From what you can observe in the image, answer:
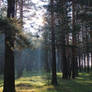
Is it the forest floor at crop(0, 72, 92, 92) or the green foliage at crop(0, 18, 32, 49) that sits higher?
the green foliage at crop(0, 18, 32, 49)

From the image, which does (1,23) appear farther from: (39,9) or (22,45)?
(39,9)

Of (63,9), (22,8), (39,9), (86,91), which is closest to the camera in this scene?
(86,91)

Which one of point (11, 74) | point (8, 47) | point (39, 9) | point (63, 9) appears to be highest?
point (63, 9)

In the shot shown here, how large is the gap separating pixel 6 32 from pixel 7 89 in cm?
339

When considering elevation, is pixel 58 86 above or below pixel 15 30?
below

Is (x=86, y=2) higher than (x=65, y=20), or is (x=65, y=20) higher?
(x=86, y=2)

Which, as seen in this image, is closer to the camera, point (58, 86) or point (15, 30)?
point (15, 30)

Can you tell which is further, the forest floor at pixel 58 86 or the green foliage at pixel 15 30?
→ the forest floor at pixel 58 86

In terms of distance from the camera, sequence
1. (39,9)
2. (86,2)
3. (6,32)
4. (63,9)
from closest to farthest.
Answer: (6,32) → (39,9) → (86,2) → (63,9)

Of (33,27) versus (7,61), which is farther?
(33,27)

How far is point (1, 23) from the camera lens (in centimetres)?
Result: 709

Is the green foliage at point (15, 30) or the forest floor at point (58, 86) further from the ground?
the green foliage at point (15, 30)

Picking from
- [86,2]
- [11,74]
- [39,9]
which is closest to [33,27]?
[39,9]

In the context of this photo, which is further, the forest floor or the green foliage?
the forest floor
